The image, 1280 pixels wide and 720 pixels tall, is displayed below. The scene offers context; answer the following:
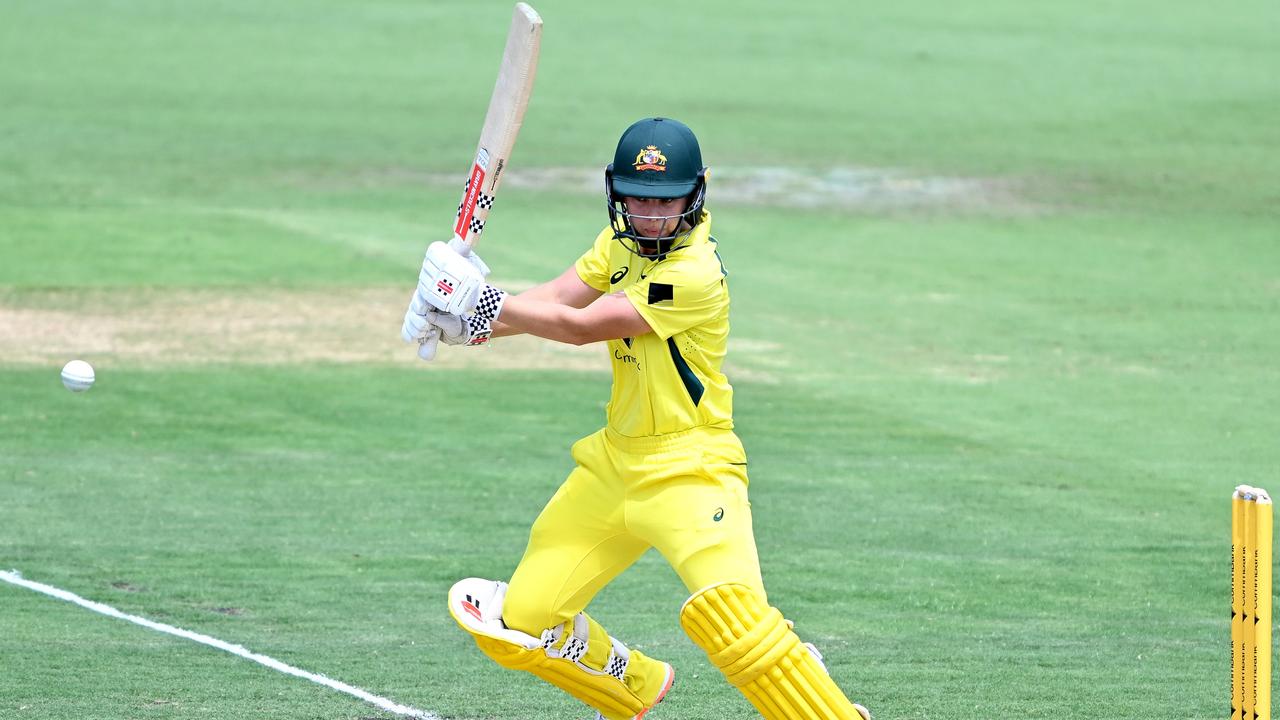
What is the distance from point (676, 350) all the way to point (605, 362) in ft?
30.5

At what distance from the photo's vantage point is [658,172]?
630 centimetres

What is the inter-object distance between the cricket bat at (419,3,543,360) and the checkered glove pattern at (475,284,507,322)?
225mm

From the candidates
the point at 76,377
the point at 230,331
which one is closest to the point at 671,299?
the point at 76,377

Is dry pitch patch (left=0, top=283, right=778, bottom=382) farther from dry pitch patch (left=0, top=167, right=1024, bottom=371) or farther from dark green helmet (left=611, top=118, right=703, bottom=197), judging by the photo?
dark green helmet (left=611, top=118, right=703, bottom=197)

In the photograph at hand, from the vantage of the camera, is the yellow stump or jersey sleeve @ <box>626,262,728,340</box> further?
jersey sleeve @ <box>626,262,728,340</box>

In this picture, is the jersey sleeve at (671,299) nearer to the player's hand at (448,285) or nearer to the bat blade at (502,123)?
the player's hand at (448,285)

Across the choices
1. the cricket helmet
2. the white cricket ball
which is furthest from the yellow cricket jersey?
the white cricket ball

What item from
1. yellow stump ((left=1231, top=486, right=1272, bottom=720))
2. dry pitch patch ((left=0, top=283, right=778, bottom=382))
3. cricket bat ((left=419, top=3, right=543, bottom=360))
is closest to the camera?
yellow stump ((left=1231, top=486, right=1272, bottom=720))

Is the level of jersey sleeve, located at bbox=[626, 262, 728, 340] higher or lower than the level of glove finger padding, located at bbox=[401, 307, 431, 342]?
higher

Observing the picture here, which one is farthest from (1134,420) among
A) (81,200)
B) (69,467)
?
(81,200)

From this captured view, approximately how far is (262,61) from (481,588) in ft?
89.6

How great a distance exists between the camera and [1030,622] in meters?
8.89

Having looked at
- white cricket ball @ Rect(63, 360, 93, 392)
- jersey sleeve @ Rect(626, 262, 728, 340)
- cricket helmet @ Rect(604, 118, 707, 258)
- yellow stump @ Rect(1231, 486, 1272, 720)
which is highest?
cricket helmet @ Rect(604, 118, 707, 258)

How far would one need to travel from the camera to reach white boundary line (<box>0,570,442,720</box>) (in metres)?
7.32
